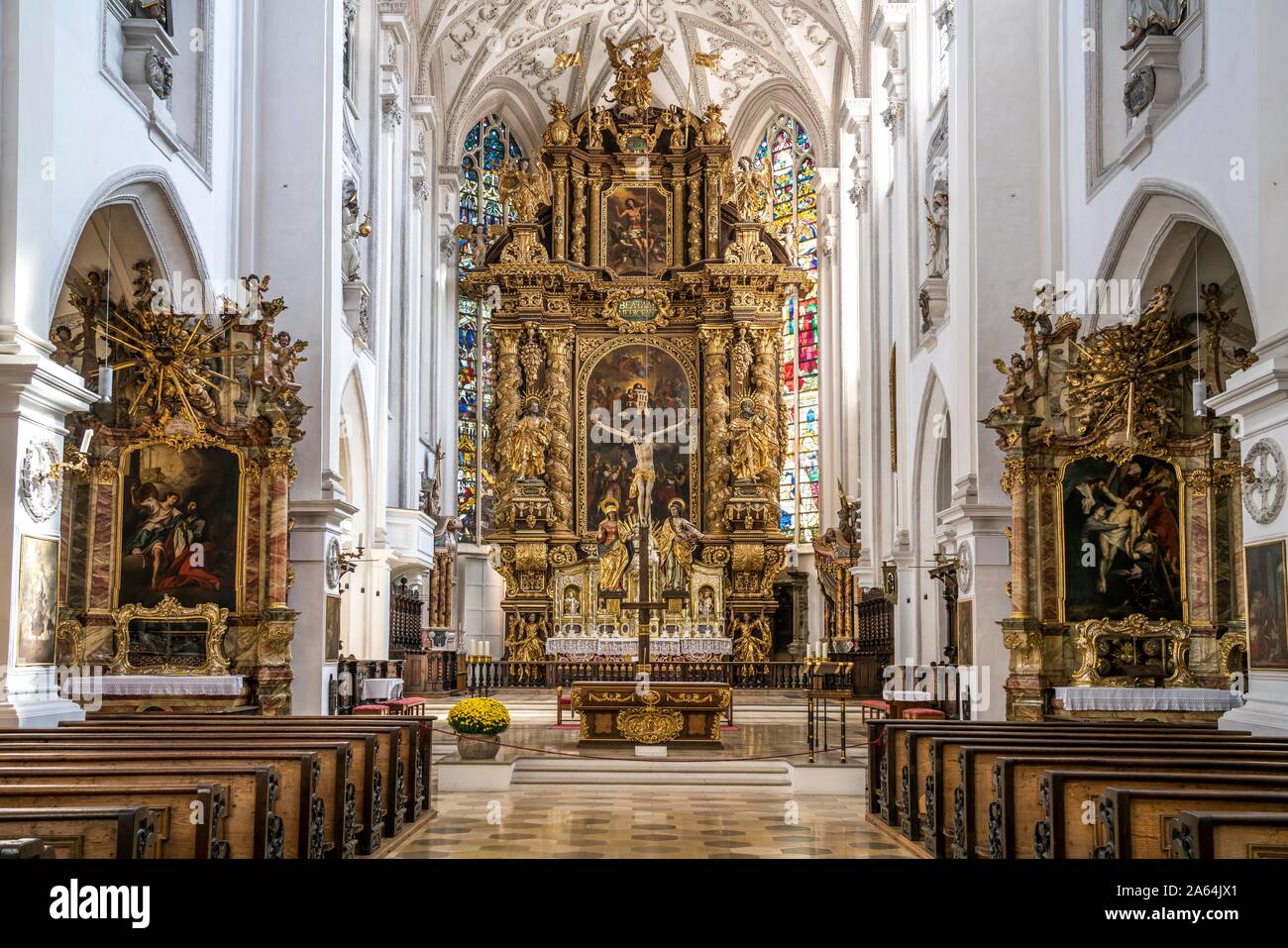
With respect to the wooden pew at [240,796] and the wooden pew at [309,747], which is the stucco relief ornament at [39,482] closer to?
the wooden pew at [309,747]

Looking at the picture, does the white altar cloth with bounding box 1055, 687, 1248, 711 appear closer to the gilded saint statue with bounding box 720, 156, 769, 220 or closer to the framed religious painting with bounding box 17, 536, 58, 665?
the framed religious painting with bounding box 17, 536, 58, 665

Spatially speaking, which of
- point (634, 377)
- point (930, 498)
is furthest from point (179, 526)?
point (634, 377)

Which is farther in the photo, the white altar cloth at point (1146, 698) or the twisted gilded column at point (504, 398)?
the twisted gilded column at point (504, 398)

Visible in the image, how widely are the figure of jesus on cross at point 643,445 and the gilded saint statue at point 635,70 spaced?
6.48 meters

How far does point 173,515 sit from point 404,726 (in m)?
4.15

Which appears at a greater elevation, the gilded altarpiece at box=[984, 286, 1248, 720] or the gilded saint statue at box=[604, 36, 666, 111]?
the gilded saint statue at box=[604, 36, 666, 111]

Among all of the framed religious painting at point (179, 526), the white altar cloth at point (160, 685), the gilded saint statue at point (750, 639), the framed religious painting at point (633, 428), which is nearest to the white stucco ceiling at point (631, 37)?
the framed religious painting at point (633, 428)

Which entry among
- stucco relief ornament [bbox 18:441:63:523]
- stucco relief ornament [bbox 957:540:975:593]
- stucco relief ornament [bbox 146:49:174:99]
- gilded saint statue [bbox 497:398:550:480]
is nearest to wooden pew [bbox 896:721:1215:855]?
stucco relief ornament [bbox 957:540:975:593]

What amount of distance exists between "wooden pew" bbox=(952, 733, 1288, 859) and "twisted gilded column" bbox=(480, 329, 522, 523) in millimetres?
20215

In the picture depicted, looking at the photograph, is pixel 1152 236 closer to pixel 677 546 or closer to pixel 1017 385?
pixel 1017 385

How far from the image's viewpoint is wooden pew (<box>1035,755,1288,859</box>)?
5715mm

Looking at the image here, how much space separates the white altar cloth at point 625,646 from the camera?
25094mm
